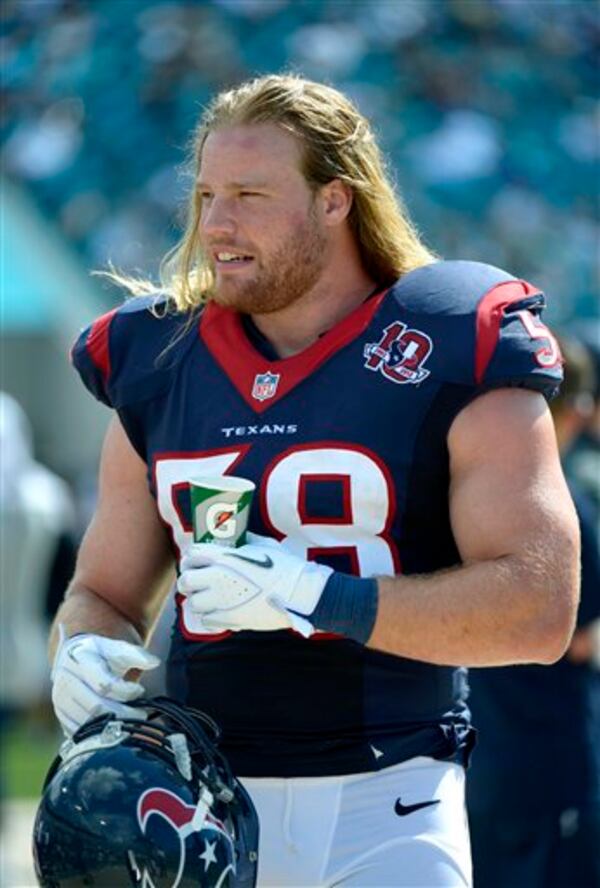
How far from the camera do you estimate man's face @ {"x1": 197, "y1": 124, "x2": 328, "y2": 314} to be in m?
3.53

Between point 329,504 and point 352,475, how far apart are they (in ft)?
0.20

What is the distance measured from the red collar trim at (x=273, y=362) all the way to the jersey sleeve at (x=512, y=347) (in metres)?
0.23

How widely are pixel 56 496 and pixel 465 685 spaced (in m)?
7.31

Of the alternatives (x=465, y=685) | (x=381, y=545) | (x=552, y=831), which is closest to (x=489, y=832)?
(x=552, y=831)

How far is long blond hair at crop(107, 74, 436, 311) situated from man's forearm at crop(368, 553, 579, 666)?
2.25ft

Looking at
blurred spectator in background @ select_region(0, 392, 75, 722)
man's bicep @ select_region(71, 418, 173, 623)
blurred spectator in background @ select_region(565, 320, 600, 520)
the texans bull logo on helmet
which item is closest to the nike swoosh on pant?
the texans bull logo on helmet

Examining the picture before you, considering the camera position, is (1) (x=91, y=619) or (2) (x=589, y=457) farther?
(2) (x=589, y=457)

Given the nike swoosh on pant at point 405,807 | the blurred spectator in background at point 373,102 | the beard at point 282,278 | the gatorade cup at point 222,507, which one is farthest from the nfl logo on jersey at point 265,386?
the blurred spectator in background at point 373,102

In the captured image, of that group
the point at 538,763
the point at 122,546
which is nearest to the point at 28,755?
the point at 538,763

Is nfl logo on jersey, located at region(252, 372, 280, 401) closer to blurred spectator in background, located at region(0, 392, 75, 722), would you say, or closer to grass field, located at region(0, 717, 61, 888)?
grass field, located at region(0, 717, 61, 888)

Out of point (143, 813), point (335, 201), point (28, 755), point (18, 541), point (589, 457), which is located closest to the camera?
point (143, 813)

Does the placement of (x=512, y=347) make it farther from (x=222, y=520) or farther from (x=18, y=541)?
(x=18, y=541)

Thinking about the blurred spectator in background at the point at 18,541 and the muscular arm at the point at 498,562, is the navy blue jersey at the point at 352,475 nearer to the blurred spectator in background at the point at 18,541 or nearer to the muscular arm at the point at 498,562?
the muscular arm at the point at 498,562

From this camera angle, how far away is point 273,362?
3.56 meters
